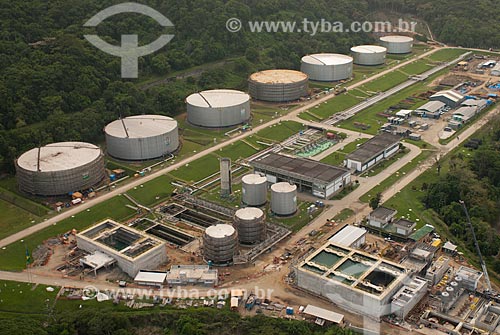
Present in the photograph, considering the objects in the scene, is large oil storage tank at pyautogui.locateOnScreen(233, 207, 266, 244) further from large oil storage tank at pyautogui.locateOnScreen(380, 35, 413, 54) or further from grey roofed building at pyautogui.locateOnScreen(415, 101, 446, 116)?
large oil storage tank at pyautogui.locateOnScreen(380, 35, 413, 54)

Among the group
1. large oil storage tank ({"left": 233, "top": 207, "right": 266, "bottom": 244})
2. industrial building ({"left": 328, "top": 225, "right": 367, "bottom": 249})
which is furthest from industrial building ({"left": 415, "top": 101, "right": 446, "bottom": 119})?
large oil storage tank ({"left": 233, "top": 207, "right": 266, "bottom": 244})

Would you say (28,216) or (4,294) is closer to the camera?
(4,294)

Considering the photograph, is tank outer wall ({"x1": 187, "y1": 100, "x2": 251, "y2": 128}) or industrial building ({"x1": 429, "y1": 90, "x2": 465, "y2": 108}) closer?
tank outer wall ({"x1": 187, "y1": 100, "x2": 251, "y2": 128})

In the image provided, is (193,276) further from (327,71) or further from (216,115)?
(327,71)

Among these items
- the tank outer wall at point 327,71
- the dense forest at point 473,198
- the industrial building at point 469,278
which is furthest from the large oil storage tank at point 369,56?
the industrial building at point 469,278

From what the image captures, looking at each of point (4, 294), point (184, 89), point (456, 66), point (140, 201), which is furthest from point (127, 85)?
point (456, 66)

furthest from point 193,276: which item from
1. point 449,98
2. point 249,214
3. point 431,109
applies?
point 449,98

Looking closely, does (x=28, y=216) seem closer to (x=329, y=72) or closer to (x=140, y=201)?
(x=140, y=201)
